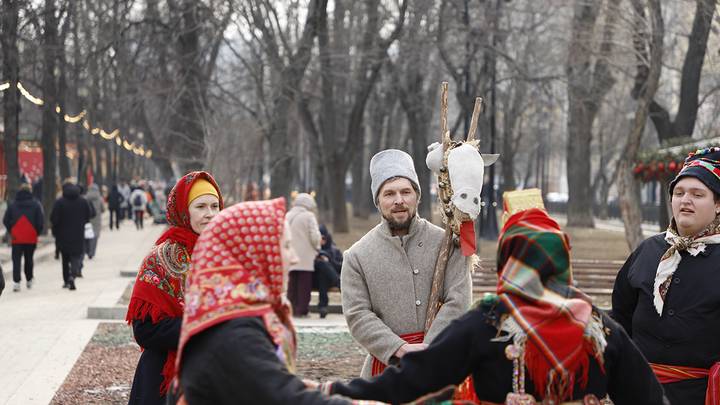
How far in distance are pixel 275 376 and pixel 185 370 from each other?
35cm

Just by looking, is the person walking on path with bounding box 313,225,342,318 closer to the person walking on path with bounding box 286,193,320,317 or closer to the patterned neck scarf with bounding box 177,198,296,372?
the person walking on path with bounding box 286,193,320,317

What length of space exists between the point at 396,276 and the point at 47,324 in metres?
9.64

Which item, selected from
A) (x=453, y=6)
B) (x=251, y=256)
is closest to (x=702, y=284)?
(x=251, y=256)

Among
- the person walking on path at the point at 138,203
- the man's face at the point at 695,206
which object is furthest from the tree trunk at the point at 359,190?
the man's face at the point at 695,206

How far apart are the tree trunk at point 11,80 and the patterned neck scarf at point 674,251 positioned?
820 inches

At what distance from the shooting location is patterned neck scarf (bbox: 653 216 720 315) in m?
5.40

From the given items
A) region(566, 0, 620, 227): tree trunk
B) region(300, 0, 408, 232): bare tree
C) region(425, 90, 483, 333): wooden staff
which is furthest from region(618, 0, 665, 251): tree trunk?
region(425, 90, 483, 333): wooden staff

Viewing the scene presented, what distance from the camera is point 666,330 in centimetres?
534

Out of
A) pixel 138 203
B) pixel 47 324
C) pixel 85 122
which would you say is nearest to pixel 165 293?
pixel 47 324

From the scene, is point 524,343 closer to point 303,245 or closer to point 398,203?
point 398,203

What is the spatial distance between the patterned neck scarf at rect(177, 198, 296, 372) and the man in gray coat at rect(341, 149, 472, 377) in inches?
71.0

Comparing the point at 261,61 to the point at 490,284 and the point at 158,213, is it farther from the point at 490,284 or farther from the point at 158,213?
the point at 158,213

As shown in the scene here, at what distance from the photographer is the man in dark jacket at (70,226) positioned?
1839cm

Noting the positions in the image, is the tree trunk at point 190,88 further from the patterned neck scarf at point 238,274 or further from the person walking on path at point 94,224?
the patterned neck scarf at point 238,274
